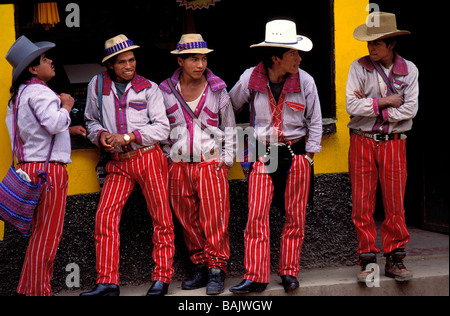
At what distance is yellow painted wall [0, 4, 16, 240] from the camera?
17.1 feet

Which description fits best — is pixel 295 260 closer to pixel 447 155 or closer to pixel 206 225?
pixel 206 225

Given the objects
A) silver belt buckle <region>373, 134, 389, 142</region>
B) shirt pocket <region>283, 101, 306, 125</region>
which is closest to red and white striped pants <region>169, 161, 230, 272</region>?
shirt pocket <region>283, 101, 306, 125</region>

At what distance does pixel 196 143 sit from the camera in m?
5.26

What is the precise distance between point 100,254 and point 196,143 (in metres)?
1.19

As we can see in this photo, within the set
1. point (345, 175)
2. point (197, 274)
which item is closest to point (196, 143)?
point (197, 274)

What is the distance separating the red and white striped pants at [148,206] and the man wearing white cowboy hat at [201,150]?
0.60 feet

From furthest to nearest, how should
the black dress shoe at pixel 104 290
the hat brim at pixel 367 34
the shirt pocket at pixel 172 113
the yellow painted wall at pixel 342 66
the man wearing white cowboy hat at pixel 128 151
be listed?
the yellow painted wall at pixel 342 66, the shirt pocket at pixel 172 113, the hat brim at pixel 367 34, the man wearing white cowboy hat at pixel 128 151, the black dress shoe at pixel 104 290

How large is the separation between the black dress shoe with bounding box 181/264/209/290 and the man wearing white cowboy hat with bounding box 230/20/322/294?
402 mm

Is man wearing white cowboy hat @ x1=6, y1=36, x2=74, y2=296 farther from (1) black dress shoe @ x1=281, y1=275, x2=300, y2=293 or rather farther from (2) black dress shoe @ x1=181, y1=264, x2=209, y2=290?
(1) black dress shoe @ x1=281, y1=275, x2=300, y2=293

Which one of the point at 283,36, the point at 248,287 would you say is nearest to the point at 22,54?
the point at 283,36

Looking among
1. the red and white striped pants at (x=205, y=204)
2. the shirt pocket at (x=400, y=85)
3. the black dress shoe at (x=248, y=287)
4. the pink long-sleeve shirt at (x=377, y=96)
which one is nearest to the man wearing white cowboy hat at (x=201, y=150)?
the red and white striped pants at (x=205, y=204)

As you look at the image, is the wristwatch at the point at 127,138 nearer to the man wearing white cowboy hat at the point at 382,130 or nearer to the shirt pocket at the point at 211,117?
the shirt pocket at the point at 211,117

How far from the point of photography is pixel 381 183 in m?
5.39

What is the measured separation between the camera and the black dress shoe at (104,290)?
16.3 feet
